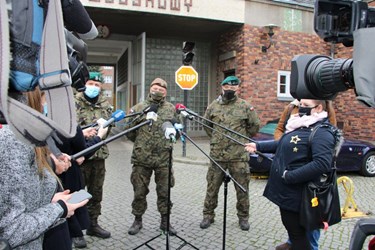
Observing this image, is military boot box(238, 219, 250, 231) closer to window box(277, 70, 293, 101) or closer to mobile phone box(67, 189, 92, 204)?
mobile phone box(67, 189, 92, 204)

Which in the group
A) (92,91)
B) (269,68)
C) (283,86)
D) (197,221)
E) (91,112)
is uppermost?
(269,68)

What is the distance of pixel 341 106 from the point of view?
42.4ft

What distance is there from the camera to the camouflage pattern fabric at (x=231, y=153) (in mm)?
4566

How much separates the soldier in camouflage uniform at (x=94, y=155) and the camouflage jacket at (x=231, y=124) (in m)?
1.49

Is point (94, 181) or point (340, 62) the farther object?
point (94, 181)

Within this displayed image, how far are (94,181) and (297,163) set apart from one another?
2.52 m

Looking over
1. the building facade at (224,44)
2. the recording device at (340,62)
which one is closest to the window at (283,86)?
the building facade at (224,44)

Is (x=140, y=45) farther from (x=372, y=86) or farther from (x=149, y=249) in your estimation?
(x=372, y=86)

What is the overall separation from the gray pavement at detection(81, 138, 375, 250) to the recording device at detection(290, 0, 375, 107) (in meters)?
2.62

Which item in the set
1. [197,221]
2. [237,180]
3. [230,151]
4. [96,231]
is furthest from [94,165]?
[237,180]

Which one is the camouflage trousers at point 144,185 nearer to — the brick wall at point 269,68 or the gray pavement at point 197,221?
the gray pavement at point 197,221

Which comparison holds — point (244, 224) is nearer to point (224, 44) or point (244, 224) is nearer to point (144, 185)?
point (144, 185)

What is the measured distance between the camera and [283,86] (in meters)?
12.6

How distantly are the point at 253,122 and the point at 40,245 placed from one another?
137 inches
